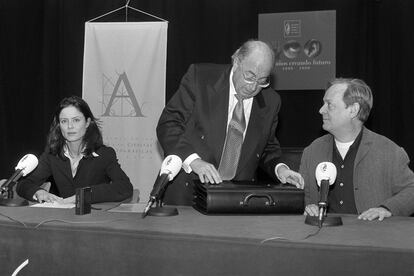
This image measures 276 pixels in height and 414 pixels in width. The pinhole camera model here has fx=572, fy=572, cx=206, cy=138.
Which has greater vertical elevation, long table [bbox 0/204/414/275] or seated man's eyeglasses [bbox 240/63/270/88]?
seated man's eyeglasses [bbox 240/63/270/88]

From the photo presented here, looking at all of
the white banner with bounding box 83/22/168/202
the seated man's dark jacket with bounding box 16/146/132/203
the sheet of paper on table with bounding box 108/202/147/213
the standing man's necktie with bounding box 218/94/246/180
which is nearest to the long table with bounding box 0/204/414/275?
the sheet of paper on table with bounding box 108/202/147/213

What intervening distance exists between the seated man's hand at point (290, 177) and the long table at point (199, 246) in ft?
1.10

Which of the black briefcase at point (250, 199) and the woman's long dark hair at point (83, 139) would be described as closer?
the black briefcase at point (250, 199)

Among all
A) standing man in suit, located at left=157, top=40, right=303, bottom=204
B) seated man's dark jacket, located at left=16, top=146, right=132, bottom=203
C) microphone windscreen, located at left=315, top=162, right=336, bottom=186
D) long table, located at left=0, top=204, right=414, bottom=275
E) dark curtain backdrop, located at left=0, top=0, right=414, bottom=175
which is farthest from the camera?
dark curtain backdrop, located at left=0, top=0, right=414, bottom=175

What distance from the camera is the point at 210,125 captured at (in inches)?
109

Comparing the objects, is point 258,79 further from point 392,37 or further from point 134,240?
point 392,37

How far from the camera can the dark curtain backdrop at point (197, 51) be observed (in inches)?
176

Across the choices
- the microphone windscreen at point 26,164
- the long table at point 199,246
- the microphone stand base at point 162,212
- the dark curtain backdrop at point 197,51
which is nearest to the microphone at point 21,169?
the microphone windscreen at point 26,164

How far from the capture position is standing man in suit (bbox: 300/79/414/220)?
264cm

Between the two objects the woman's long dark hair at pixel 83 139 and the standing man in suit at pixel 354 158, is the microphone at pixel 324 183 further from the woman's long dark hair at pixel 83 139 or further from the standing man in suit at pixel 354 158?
the woman's long dark hair at pixel 83 139

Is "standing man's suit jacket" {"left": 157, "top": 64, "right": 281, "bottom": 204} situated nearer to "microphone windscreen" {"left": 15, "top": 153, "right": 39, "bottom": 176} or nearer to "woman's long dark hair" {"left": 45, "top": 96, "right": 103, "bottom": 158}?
"woman's long dark hair" {"left": 45, "top": 96, "right": 103, "bottom": 158}

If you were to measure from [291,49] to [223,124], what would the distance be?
2.16 m

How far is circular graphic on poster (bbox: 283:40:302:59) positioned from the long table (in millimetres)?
2890

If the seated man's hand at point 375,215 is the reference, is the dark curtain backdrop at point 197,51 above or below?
above
